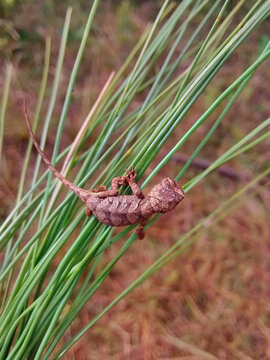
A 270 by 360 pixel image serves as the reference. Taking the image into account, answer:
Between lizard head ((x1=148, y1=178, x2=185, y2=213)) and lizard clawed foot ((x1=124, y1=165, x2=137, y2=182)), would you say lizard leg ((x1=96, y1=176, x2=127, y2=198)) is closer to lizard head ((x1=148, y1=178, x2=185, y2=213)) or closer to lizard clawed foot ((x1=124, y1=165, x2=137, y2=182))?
lizard clawed foot ((x1=124, y1=165, x2=137, y2=182))

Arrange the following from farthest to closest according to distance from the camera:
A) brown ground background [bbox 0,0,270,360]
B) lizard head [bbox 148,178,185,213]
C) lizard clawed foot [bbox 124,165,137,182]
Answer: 1. brown ground background [bbox 0,0,270,360]
2. lizard head [bbox 148,178,185,213]
3. lizard clawed foot [bbox 124,165,137,182]

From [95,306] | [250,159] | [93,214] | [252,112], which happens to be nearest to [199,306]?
[95,306]

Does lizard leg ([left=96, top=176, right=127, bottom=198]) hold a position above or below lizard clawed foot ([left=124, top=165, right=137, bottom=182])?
above

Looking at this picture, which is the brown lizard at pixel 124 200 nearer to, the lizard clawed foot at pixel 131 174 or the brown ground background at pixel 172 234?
the lizard clawed foot at pixel 131 174

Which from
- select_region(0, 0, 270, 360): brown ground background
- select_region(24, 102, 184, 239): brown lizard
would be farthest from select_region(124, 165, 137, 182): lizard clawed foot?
select_region(0, 0, 270, 360): brown ground background

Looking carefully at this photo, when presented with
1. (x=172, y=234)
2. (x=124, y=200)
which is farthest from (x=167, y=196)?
(x=172, y=234)

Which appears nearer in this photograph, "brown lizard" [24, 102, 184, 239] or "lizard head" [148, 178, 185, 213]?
"brown lizard" [24, 102, 184, 239]

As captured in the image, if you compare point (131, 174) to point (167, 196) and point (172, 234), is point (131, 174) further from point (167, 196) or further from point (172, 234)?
point (172, 234)

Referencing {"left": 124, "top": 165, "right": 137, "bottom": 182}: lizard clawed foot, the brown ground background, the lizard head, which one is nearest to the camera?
{"left": 124, "top": 165, "right": 137, "bottom": 182}: lizard clawed foot
